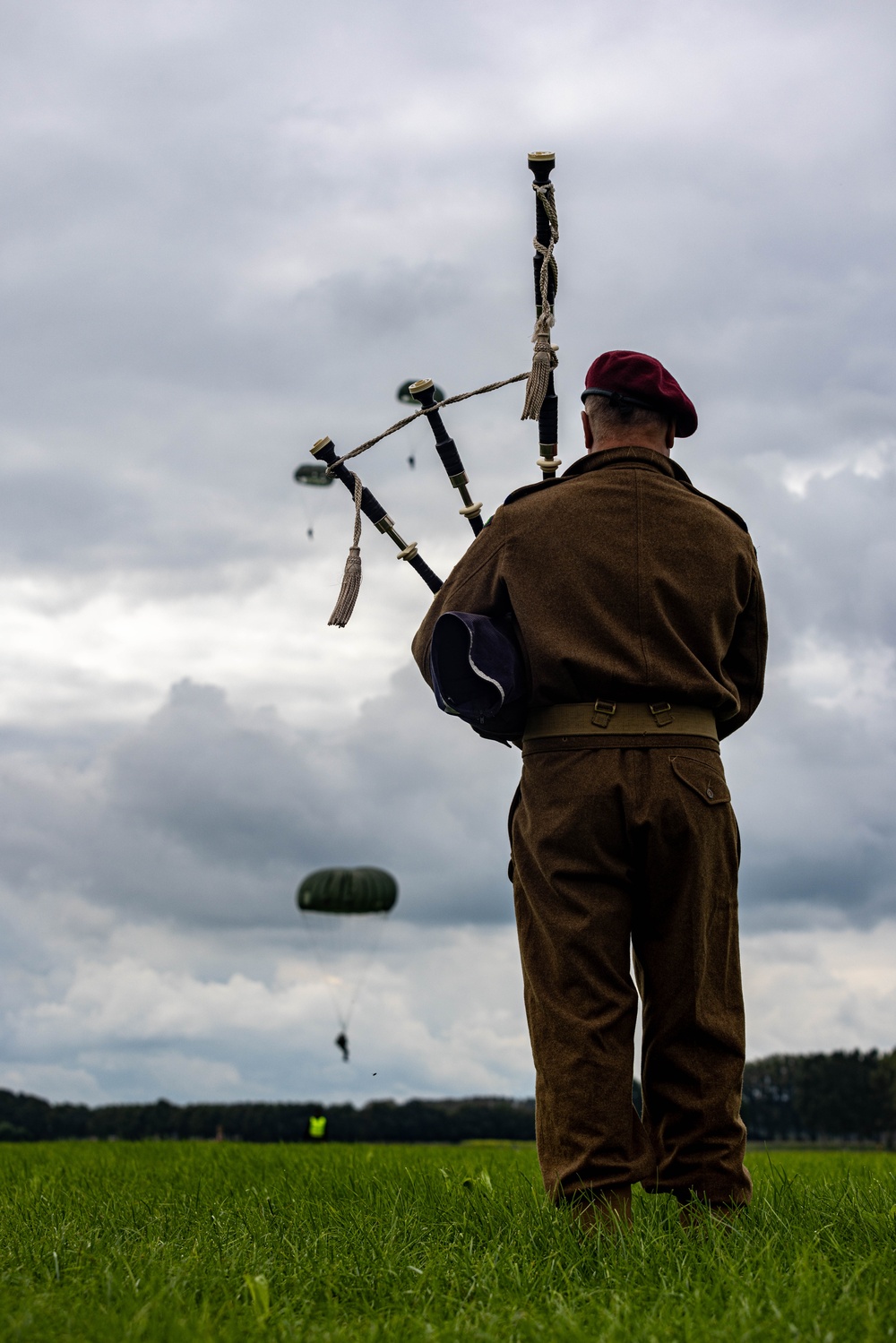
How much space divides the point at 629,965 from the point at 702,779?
1.80 ft

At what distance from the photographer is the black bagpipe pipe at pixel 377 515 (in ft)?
14.4

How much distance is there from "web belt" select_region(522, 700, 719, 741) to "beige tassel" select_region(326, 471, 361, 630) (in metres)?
1.03

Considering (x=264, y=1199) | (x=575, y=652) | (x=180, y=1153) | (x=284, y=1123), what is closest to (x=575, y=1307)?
(x=575, y=652)

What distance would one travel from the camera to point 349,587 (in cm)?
437

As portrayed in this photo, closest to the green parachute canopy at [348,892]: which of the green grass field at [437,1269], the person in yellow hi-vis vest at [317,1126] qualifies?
the person in yellow hi-vis vest at [317,1126]

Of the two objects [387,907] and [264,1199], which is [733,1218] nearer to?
[264,1199]

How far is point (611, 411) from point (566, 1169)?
2.17 meters

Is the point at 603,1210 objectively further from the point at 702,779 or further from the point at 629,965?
the point at 702,779

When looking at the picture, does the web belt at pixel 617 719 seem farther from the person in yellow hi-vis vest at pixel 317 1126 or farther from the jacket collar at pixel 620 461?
the person in yellow hi-vis vest at pixel 317 1126

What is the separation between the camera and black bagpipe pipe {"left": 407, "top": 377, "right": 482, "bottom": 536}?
4.47 metres

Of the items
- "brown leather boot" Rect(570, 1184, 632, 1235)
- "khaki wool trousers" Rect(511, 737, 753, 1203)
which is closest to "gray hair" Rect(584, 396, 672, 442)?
"khaki wool trousers" Rect(511, 737, 753, 1203)

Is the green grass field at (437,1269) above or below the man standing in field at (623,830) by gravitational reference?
below

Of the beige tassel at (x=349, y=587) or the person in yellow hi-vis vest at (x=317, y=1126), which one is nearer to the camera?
the beige tassel at (x=349, y=587)

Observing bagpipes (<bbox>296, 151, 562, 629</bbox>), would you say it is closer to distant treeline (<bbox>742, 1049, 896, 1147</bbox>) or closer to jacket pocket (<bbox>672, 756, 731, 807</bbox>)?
jacket pocket (<bbox>672, 756, 731, 807</bbox>)
